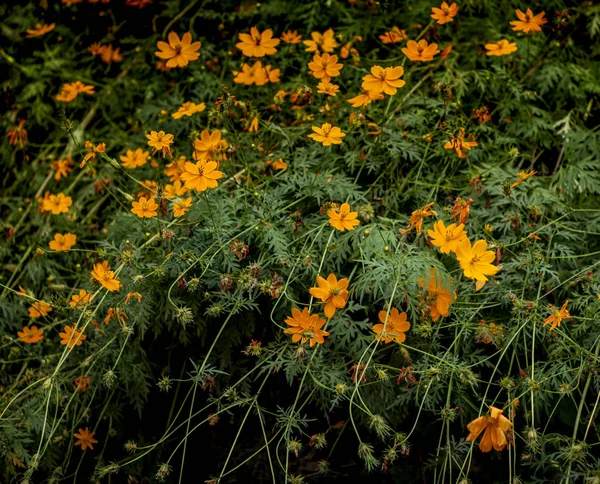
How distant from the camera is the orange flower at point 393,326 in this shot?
186cm

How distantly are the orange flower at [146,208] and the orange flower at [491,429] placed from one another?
42.9 inches

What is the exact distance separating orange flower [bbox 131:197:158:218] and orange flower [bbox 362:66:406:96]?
29.7 inches

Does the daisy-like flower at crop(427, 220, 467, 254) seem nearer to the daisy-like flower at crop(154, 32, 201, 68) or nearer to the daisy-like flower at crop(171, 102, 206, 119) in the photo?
the daisy-like flower at crop(171, 102, 206, 119)

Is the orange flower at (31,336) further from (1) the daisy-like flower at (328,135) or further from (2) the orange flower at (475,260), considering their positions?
(2) the orange flower at (475,260)

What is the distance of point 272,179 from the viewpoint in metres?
2.30

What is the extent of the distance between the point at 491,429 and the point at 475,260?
0.45 m

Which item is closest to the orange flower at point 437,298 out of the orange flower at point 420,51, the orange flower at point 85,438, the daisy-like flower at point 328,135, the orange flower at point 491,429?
the orange flower at point 491,429

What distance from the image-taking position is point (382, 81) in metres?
2.18

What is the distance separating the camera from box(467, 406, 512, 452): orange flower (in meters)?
1.55

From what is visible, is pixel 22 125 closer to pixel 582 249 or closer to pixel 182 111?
pixel 182 111

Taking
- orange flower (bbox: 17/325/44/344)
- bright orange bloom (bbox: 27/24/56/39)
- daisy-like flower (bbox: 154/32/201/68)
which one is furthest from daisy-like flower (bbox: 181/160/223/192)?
bright orange bloom (bbox: 27/24/56/39)

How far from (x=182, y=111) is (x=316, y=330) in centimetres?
109

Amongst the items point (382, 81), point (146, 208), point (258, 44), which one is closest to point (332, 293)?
point (146, 208)

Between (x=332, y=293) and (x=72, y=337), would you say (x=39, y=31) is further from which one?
(x=332, y=293)
